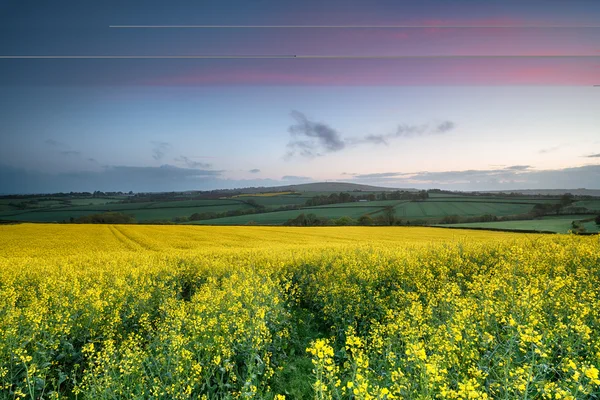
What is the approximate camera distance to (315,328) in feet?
31.7

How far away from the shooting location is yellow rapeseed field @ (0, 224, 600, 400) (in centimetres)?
417

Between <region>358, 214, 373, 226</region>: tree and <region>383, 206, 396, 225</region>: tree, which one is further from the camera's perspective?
<region>358, 214, 373, 226</region>: tree

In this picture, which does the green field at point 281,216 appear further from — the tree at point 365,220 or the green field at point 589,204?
the green field at point 589,204

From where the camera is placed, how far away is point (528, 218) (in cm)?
4122

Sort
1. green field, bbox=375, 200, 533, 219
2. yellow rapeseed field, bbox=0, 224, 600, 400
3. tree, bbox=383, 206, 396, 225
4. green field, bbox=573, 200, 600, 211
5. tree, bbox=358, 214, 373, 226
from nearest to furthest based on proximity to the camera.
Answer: yellow rapeseed field, bbox=0, 224, 600, 400 < green field, bbox=573, 200, 600, 211 < green field, bbox=375, 200, 533, 219 < tree, bbox=383, 206, 396, 225 < tree, bbox=358, 214, 373, 226

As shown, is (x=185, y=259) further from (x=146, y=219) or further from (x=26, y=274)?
(x=146, y=219)

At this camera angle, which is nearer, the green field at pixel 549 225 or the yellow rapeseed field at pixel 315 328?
the yellow rapeseed field at pixel 315 328

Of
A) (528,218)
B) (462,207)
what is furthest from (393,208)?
(528,218)

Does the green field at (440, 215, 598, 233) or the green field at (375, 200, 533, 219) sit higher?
the green field at (375, 200, 533, 219)

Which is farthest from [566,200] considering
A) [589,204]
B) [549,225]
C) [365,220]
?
[365,220]

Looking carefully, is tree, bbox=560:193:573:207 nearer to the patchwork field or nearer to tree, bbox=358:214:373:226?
the patchwork field

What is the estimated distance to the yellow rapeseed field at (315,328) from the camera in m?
4.17

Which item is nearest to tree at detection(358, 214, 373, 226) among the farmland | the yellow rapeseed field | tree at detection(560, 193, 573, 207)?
the farmland

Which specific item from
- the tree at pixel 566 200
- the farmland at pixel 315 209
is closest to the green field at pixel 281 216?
the farmland at pixel 315 209
